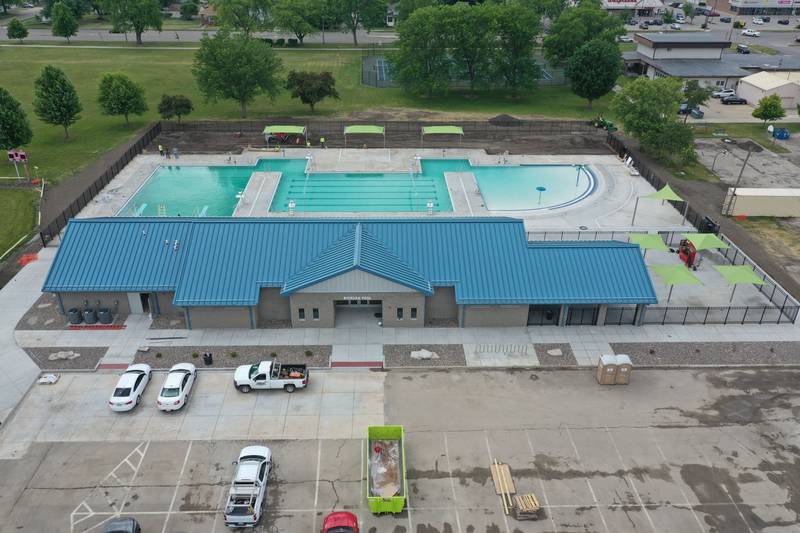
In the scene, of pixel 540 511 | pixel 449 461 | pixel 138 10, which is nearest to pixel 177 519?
pixel 449 461

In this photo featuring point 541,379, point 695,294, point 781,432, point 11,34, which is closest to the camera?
point 781,432

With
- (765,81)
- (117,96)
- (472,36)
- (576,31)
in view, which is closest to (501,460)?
(117,96)

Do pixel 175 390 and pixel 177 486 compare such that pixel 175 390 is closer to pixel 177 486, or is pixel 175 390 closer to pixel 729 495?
pixel 177 486

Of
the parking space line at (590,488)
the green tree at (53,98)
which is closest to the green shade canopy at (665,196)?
the parking space line at (590,488)

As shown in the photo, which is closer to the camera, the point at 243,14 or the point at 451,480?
the point at 451,480

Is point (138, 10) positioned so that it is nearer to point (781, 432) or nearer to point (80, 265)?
point (80, 265)

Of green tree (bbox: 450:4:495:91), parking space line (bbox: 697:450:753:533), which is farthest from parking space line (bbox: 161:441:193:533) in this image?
green tree (bbox: 450:4:495:91)
